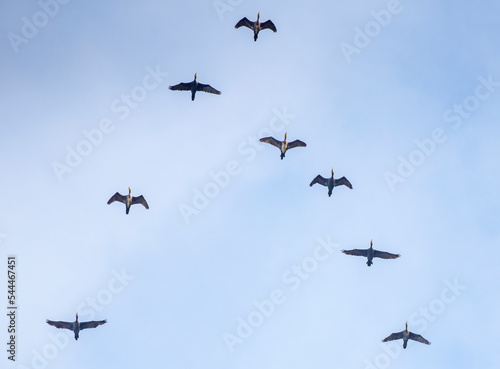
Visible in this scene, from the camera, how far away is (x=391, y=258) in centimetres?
6334

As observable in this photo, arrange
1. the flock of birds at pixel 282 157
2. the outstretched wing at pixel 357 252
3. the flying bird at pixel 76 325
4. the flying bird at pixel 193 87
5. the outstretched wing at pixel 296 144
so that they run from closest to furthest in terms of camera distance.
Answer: the flying bird at pixel 76 325 < the flock of birds at pixel 282 157 < the flying bird at pixel 193 87 < the outstretched wing at pixel 296 144 < the outstretched wing at pixel 357 252

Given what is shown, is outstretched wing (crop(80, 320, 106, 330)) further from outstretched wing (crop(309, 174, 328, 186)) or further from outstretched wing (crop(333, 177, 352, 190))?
outstretched wing (crop(333, 177, 352, 190))

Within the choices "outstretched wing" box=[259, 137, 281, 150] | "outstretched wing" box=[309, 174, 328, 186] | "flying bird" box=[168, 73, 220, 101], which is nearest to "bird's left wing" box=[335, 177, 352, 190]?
"outstretched wing" box=[309, 174, 328, 186]

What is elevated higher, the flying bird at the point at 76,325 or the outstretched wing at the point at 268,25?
the outstretched wing at the point at 268,25

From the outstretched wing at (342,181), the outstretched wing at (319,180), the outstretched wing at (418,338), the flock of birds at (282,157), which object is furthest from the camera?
the outstretched wing at (319,180)

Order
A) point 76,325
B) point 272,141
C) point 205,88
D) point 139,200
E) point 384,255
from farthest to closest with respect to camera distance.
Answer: point 272,141, point 384,255, point 205,88, point 139,200, point 76,325

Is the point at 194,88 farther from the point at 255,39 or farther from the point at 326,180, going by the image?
the point at 326,180

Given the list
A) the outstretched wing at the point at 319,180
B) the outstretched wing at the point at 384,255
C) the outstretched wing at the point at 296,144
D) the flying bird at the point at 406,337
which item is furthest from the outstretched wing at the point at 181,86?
the flying bird at the point at 406,337

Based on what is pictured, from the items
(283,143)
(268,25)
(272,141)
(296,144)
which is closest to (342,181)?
(296,144)

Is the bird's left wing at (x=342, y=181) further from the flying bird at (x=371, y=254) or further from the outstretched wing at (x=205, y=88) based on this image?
the outstretched wing at (x=205, y=88)

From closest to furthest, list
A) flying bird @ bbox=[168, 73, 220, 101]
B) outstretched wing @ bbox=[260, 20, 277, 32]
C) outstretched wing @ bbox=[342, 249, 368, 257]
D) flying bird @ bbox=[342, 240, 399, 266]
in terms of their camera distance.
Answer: outstretched wing @ bbox=[260, 20, 277, 32] < flying bird @ bbox=[168, 73, 220, 101] < flying bird @ bbox=[342, 240, 399, 266] < outstretched wing @ bbox=[342, 249, 368, 257]

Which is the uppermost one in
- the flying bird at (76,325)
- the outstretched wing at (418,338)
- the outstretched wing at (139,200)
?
the outstretched wing at (139,200)

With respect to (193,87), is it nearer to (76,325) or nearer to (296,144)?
(296,144)

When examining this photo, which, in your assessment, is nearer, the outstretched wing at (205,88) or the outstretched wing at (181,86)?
the outstretched wing at (181,86)
